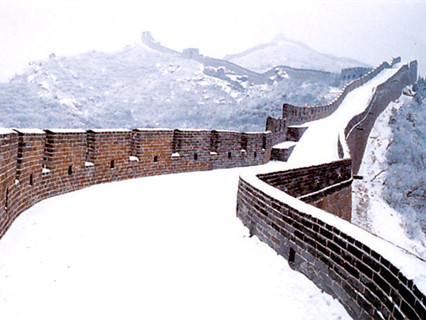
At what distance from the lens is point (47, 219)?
5.38m

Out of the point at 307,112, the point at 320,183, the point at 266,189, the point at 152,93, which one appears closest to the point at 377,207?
the point at 307,112

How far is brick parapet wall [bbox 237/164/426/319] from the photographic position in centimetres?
261

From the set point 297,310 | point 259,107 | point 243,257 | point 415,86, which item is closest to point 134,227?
point 243,257

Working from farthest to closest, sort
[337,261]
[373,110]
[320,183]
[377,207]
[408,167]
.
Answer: [373,110]
[408,167]
[377,207]
[320,183]
[337,261]

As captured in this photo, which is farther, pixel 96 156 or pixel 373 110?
pixel 373 110

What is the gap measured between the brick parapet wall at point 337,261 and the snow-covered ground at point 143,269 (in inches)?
5.7

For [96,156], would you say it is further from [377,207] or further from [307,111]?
[307,111]

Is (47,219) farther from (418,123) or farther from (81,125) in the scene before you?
(81,125)

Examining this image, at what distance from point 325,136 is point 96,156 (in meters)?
13.1

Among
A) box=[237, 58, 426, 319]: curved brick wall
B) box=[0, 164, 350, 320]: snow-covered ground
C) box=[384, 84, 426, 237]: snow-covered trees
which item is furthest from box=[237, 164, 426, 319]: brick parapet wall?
box=[384, 84, 426, 237]: snow-covered trees

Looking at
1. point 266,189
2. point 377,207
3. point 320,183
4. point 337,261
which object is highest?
point 266,189

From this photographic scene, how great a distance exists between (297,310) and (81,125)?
10023 centimetres

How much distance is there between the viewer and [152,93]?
12388 centimetres

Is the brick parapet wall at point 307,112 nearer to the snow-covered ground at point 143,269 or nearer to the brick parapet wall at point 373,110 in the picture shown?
the brick parapet wall at point 373,110
